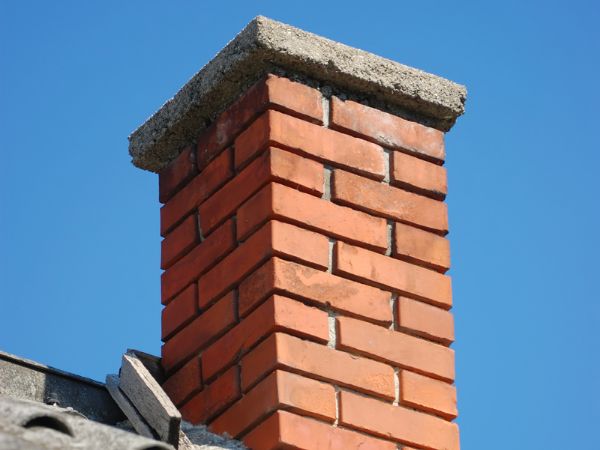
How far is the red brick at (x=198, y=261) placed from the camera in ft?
14.1

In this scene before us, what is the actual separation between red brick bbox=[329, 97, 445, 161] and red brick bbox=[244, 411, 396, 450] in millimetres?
921

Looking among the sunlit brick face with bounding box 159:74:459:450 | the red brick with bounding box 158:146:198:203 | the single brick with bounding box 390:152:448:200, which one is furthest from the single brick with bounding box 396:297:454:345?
the red brick with bounding box 158:146:198:203

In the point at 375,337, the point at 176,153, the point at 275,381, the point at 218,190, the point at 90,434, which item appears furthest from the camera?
the point at 176,153

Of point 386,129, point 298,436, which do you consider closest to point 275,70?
point 386,129

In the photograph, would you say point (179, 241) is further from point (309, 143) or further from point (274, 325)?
point (274, 325)

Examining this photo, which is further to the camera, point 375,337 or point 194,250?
point 194,250

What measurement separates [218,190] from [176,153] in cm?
35

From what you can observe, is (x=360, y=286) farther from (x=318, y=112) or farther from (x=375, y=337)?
(x=318, y=112)

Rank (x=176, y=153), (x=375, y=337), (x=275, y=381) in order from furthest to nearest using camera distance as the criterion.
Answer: (x=176, y=153), (x=375, y=337), (x=275, y=381)

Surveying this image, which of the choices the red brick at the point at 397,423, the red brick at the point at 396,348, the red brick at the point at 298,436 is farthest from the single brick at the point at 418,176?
the red brick at the point at 298,436

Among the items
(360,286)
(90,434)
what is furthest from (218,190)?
(90,434)

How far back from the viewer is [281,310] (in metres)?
3.98

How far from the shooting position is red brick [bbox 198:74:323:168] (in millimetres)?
4309

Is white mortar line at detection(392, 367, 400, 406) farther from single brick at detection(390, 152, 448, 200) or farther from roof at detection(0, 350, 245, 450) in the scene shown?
single brick at detection(390, 152, 448, 200)
